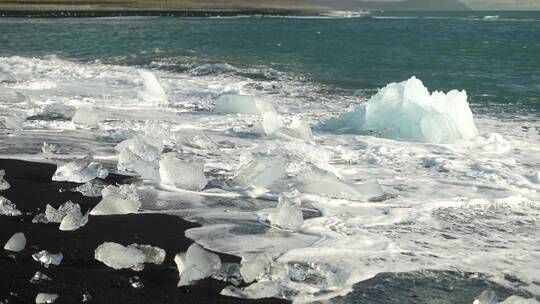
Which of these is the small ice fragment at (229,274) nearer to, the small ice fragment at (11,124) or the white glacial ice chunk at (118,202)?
the white glacial ice chunk at (118,202)

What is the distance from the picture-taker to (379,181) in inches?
208

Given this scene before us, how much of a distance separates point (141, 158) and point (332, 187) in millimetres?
1547

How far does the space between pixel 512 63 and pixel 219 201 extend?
1862 centimetres

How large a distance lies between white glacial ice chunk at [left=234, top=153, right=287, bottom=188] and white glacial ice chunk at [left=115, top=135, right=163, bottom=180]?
65cm

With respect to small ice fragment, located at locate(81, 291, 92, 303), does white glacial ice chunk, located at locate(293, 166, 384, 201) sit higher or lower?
lower

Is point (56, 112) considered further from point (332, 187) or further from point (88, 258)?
point (88, 258)

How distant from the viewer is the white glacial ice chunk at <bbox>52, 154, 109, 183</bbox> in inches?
183

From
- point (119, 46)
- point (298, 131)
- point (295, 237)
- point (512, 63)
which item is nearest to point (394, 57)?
point (512, 63)

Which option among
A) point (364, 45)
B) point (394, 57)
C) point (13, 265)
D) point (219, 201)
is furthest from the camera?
point (364, 45)

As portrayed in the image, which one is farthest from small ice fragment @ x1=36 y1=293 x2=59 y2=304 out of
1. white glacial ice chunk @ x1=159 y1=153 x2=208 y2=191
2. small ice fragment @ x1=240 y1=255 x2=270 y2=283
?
white glacial ice chunk @ x1=159 y1=153 x2=208 y2=191

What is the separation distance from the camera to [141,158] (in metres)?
5.05

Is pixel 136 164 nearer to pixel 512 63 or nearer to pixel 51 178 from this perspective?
pixel 51 178

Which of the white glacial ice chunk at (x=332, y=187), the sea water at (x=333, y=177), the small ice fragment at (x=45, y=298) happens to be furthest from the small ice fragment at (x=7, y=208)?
the white glacial ice chunk at (x=332, y=187)

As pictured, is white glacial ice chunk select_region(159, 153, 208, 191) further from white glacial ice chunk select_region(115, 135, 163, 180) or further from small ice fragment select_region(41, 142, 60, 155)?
small ice fragment select_region(41, 142, 60, 155)
